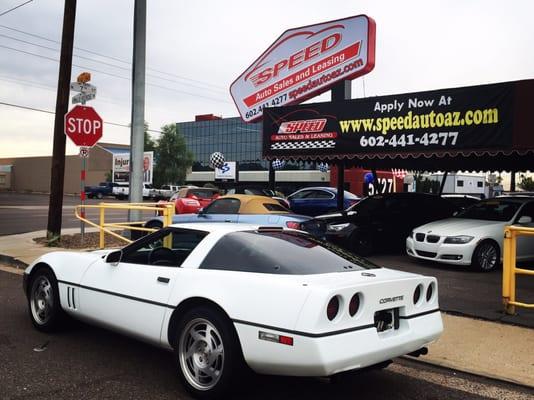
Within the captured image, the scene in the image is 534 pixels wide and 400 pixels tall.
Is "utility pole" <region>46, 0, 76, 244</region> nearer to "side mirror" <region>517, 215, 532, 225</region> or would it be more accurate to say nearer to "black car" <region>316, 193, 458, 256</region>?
"black car" <region>316, 193, 458, 256</region>

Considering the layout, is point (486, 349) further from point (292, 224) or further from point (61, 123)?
point (61, 123)

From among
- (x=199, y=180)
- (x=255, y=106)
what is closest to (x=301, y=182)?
(x=199, y=180)

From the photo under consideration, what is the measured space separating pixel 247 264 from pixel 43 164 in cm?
8455

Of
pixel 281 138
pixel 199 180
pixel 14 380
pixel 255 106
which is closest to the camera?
pixel 14 380

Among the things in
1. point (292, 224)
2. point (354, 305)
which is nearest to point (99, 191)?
point (292, 224)

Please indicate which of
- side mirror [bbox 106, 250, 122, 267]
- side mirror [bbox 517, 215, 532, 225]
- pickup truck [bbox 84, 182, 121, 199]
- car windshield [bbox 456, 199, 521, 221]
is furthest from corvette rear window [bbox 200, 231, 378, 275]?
pickup truck [bbox 84, 182, 121, 199]

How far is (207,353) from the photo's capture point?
3971 millimetres

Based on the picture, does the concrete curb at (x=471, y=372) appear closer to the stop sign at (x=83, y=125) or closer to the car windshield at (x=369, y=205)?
the car windshield at (x=369, y=205)

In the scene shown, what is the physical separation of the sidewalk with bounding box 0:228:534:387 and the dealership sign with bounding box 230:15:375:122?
10.6 m

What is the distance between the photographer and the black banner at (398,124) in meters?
9.66

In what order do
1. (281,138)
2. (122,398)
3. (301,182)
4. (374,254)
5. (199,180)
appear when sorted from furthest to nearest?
(199,180), (301,182), (281,138), (374,254), (122,398)

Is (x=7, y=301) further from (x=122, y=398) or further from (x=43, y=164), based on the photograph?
(x=43, y=164)

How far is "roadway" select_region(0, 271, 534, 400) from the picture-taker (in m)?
4.12

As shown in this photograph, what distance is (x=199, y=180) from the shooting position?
78.2 metres
